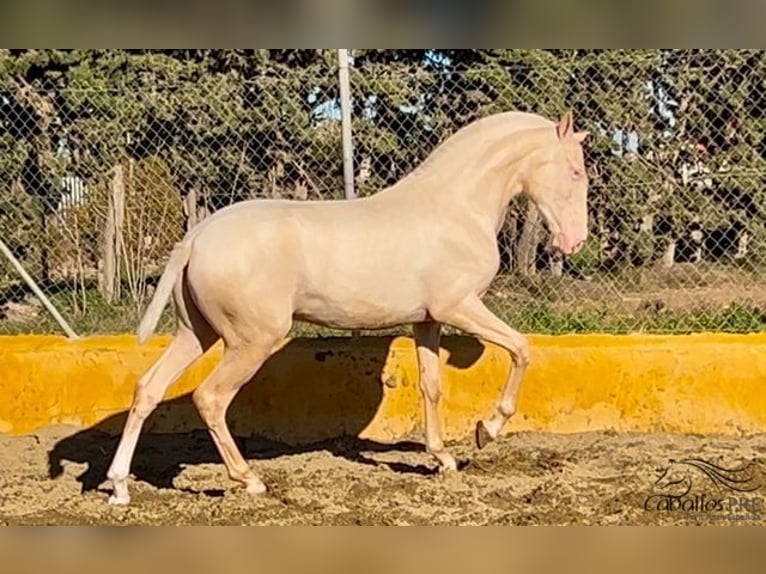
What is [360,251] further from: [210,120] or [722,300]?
[722,300]

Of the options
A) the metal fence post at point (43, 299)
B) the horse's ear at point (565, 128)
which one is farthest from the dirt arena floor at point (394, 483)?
the horse's ear at point (565, 128)

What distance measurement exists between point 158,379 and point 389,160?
2.67 meters

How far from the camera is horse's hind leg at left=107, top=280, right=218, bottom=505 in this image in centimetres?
499

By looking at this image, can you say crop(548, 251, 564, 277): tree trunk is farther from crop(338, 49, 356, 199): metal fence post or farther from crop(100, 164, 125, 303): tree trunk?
crop(100, 164, 125, 303): tree trunk

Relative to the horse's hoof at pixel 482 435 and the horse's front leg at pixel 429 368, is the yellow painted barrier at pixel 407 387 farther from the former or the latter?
the horse's hoof at pixel 482 435

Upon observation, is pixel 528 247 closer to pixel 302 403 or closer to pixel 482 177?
pixel 482 177

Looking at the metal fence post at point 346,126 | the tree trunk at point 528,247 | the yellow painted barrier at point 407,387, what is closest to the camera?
the yellow painted barrier at point 407,387

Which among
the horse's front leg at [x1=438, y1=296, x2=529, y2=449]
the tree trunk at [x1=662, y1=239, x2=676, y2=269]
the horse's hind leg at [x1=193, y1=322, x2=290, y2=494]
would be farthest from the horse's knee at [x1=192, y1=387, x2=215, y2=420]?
the tree trunk at [x1=662, y1=239, x2=676, y2=269]

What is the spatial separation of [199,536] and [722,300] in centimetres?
465

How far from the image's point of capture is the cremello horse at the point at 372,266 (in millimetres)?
4926

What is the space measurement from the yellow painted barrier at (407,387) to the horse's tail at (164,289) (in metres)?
1.50
